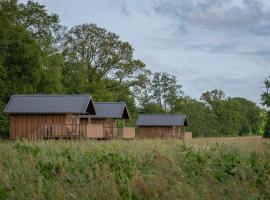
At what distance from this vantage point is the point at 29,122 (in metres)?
47.2

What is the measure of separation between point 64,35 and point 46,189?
2239 inches

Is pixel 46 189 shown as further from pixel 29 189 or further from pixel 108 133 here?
pixel 108 133

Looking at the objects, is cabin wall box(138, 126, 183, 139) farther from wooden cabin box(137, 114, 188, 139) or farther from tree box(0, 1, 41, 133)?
tree box(0, 1, 41, 133)

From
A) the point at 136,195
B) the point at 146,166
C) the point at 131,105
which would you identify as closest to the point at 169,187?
the point at 136,195

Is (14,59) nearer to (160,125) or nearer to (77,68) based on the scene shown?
(77,68)

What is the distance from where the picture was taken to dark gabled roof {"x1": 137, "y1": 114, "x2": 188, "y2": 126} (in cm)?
7038

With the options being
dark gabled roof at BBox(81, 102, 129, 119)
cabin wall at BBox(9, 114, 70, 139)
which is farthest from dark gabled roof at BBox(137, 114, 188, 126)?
cabin wall at BBox(9, 114, 70, 139)

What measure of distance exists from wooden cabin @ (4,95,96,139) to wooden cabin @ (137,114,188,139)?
2406 cm

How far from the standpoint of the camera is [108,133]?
52.7 meters

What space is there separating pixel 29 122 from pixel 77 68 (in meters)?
18.0

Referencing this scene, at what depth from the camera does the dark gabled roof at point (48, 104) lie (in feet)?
152

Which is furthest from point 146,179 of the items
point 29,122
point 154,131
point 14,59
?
point 154,131

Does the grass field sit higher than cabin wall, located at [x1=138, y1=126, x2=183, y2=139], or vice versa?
cabin wall, located at [x1=138, y1=126, x2=183, y2=139]

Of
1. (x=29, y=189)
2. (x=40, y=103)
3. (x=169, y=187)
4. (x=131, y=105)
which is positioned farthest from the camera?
(x=131, y=105)
